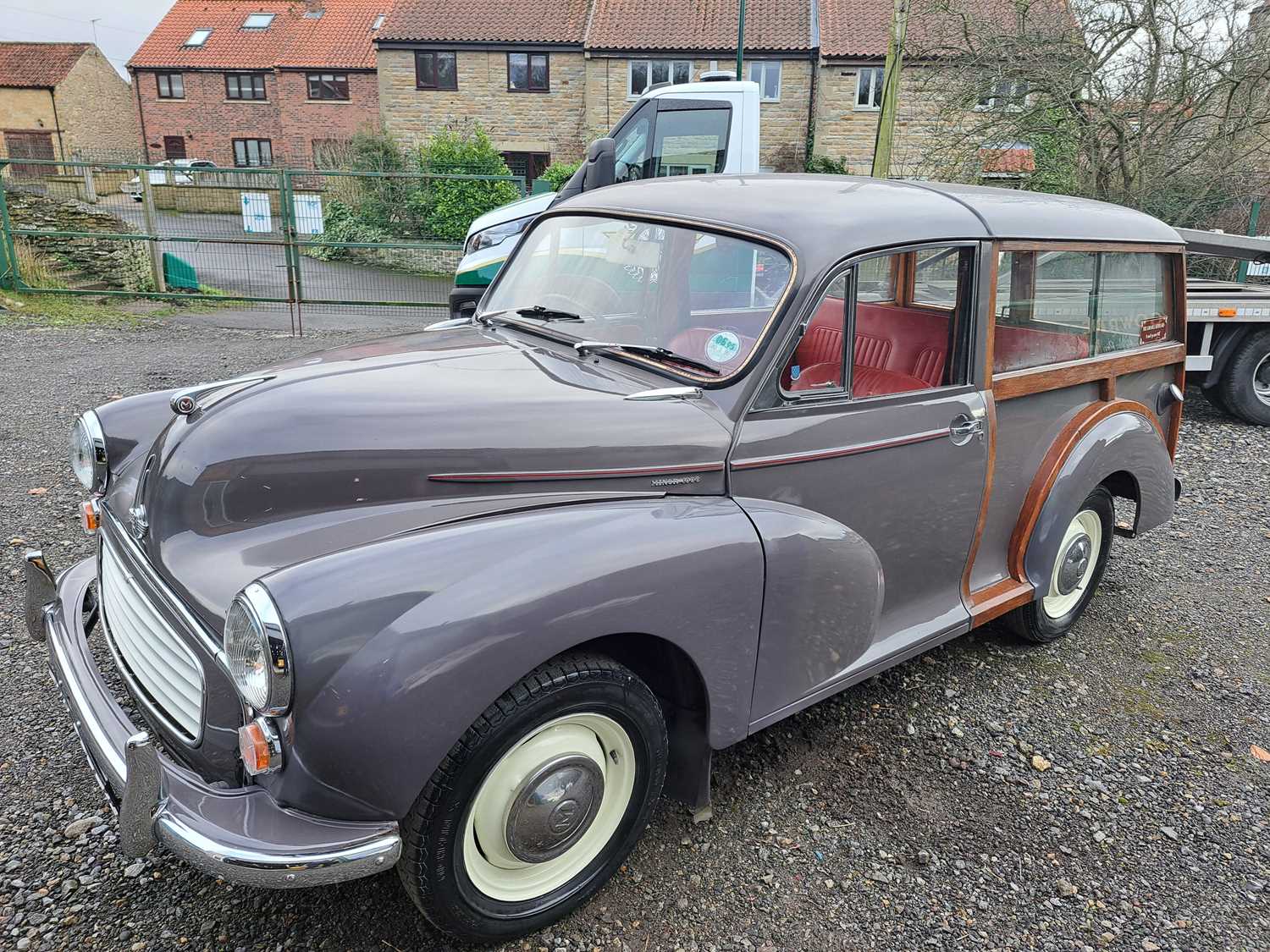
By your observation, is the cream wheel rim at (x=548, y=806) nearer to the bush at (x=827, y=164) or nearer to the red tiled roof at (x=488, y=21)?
the bush at (x=827, y=164)

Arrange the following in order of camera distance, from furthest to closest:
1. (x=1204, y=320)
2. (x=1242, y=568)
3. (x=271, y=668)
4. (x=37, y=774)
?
1. (x=1204, y=320)
2. (x=1242, y=568)
3. (x=37, y=774)
4. (x=271, y=668)

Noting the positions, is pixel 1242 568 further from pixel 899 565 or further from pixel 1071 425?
pixel 899 565

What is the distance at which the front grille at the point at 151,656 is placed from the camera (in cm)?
216

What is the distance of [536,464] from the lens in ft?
7.97

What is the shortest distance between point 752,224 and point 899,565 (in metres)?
1.24

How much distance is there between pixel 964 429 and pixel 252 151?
135 feet

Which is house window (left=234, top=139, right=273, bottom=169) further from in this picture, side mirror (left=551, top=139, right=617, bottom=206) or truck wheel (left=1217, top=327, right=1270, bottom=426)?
truck wheel (left=1217, top=327, right=1270, bottom=426)

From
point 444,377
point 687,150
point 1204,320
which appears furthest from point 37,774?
point 1204,320

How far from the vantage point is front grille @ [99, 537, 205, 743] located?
2.16 metres

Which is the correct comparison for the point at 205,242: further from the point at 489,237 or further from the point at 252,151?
the point at 252,151

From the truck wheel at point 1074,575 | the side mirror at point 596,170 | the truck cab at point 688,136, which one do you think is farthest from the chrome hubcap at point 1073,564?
the truck cab at point 688,136

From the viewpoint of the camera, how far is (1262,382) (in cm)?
779

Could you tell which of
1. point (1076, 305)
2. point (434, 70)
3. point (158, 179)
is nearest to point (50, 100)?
point (434, 70)

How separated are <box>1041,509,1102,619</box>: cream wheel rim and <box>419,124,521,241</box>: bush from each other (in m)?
9.14
